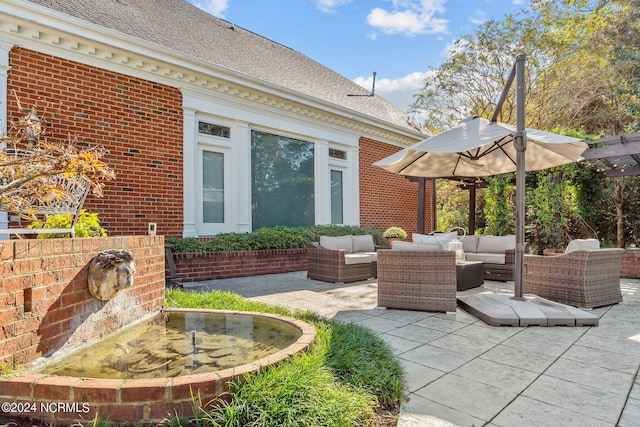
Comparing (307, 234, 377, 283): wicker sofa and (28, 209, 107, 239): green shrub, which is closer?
(28, 209, 107, 239): green shrub

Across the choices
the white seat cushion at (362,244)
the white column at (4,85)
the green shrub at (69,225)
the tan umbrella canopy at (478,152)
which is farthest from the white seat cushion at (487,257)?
the white column at (4,85)

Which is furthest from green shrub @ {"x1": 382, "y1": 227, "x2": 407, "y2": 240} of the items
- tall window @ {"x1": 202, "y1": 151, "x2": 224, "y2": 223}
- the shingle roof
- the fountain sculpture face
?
the fountain sculpture face

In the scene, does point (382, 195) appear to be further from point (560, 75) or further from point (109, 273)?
point (109, 273)

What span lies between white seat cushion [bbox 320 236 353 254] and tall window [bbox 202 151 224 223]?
6.93 feet

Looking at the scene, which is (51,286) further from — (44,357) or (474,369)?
(474,369)


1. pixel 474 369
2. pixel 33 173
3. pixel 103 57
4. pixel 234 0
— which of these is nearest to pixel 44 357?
pixel 33 173

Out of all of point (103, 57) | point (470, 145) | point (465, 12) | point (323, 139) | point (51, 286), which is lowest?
point (51, 286)

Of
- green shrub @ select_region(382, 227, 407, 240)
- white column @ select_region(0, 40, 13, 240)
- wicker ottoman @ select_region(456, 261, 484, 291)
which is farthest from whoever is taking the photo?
green shrub @ select_region(382, 227, 407, 240)

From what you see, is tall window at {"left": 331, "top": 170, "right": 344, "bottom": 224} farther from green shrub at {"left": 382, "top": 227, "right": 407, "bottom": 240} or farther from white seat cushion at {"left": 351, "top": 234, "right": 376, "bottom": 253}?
white seat cushion at {"left": 351, "top": 234, "right": 376, "bottom": 253}

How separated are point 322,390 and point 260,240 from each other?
17.2 ft

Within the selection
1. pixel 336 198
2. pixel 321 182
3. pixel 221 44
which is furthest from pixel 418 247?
pixel 221 44

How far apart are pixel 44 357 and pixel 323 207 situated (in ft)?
23.9

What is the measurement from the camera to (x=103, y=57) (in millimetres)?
5555

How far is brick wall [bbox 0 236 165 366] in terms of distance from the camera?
71.7 inches
